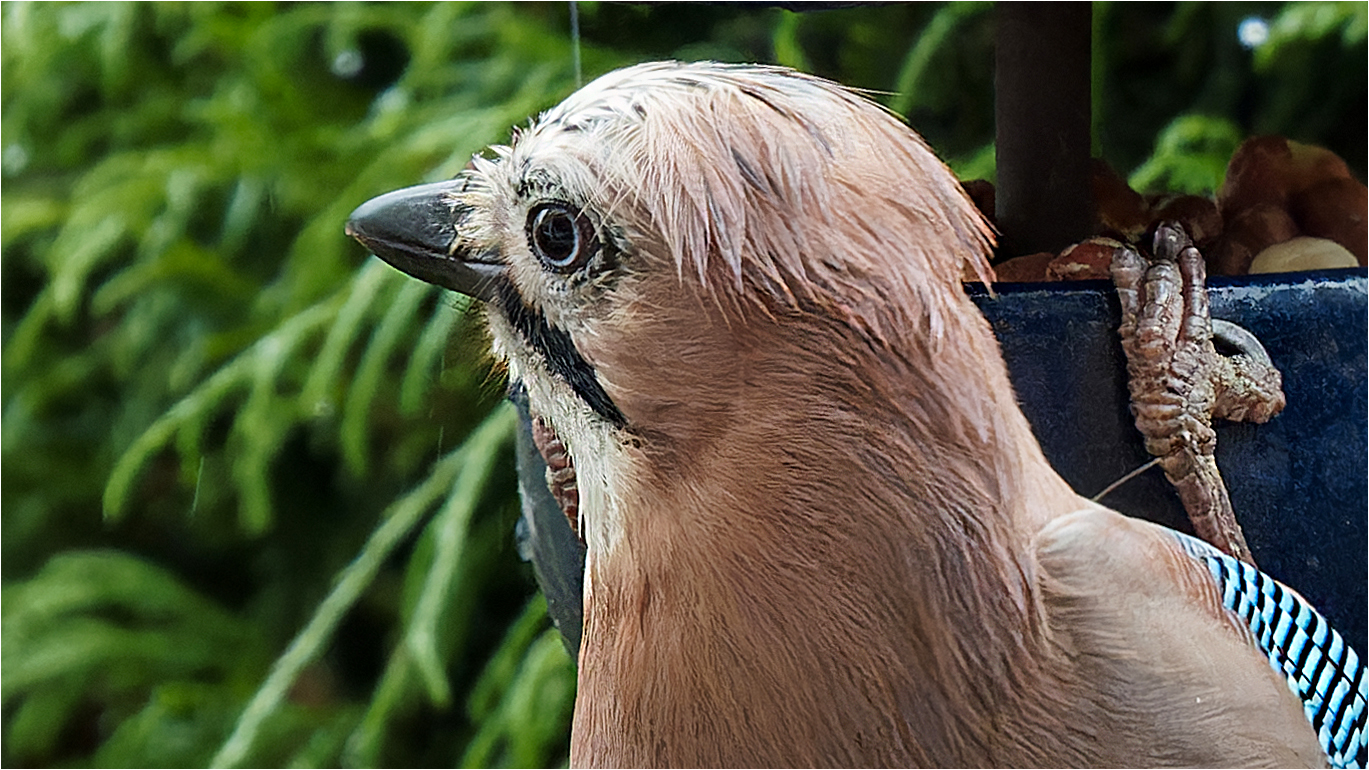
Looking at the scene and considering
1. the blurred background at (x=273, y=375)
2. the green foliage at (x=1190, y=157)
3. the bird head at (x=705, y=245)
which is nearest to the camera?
the bird head at (x=705, y=245)

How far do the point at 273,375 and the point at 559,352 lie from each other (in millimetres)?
700

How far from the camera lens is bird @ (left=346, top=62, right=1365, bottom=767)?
394 millimetres

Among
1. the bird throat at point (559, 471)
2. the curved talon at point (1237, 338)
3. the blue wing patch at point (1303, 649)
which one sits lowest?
the blue wing patch at point (1303, 649)

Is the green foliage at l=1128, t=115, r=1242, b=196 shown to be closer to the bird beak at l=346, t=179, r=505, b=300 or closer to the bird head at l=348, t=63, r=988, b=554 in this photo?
the bird head at l=348, t=63, r=988, b=554

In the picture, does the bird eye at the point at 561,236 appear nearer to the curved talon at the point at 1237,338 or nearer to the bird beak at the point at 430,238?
the bird beak at the point at 430,238

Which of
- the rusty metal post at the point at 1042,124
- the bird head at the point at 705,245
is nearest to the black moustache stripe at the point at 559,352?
the bird head at the point at 705,245

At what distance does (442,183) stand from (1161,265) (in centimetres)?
24

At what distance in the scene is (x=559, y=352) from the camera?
421 millimetres

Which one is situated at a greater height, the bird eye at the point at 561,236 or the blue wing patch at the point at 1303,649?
the bird eye at the point at 561,236

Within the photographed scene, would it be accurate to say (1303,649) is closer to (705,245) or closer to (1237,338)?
(1237,338)

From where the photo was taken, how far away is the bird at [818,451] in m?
0.39

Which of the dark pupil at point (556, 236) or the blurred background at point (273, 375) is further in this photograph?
the blurred background at point (273, 375)

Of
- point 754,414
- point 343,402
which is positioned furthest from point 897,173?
point 343,402

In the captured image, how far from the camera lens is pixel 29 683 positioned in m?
1.26
